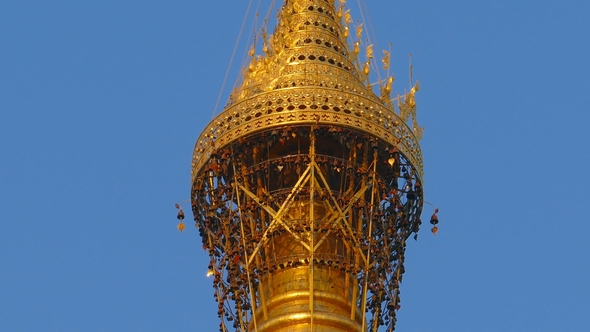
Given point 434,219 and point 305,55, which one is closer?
point 434,219

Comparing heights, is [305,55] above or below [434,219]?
above

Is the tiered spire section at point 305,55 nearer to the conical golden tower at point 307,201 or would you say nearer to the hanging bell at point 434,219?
the conical golden tower at point 307,201

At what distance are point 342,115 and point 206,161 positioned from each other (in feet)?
12.1

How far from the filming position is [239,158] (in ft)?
151

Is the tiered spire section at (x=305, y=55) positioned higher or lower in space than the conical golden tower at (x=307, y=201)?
higher

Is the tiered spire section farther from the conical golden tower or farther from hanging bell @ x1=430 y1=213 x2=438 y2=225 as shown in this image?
hanging bell @ x1=430 y1=213 x2=438 y2=225

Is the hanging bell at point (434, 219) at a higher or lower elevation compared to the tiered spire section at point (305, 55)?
lower

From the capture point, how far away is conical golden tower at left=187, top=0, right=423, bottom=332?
44594 mm

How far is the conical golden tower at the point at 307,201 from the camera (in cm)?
4459

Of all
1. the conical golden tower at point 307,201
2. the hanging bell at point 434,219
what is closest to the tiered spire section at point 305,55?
the conical golden tower at point 307,201

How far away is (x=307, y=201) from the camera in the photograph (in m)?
45.7

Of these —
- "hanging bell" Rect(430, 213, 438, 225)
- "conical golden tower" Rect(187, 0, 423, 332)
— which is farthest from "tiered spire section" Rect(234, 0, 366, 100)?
"hanging bell" Rect(430, 213, 438, 225)

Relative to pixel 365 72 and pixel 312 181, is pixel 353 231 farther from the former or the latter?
pixel 365 72

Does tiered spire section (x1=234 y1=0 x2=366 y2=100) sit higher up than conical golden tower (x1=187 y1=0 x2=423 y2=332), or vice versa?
tiered spire section (x1=234 y1=0 x2=366 y2=100)
